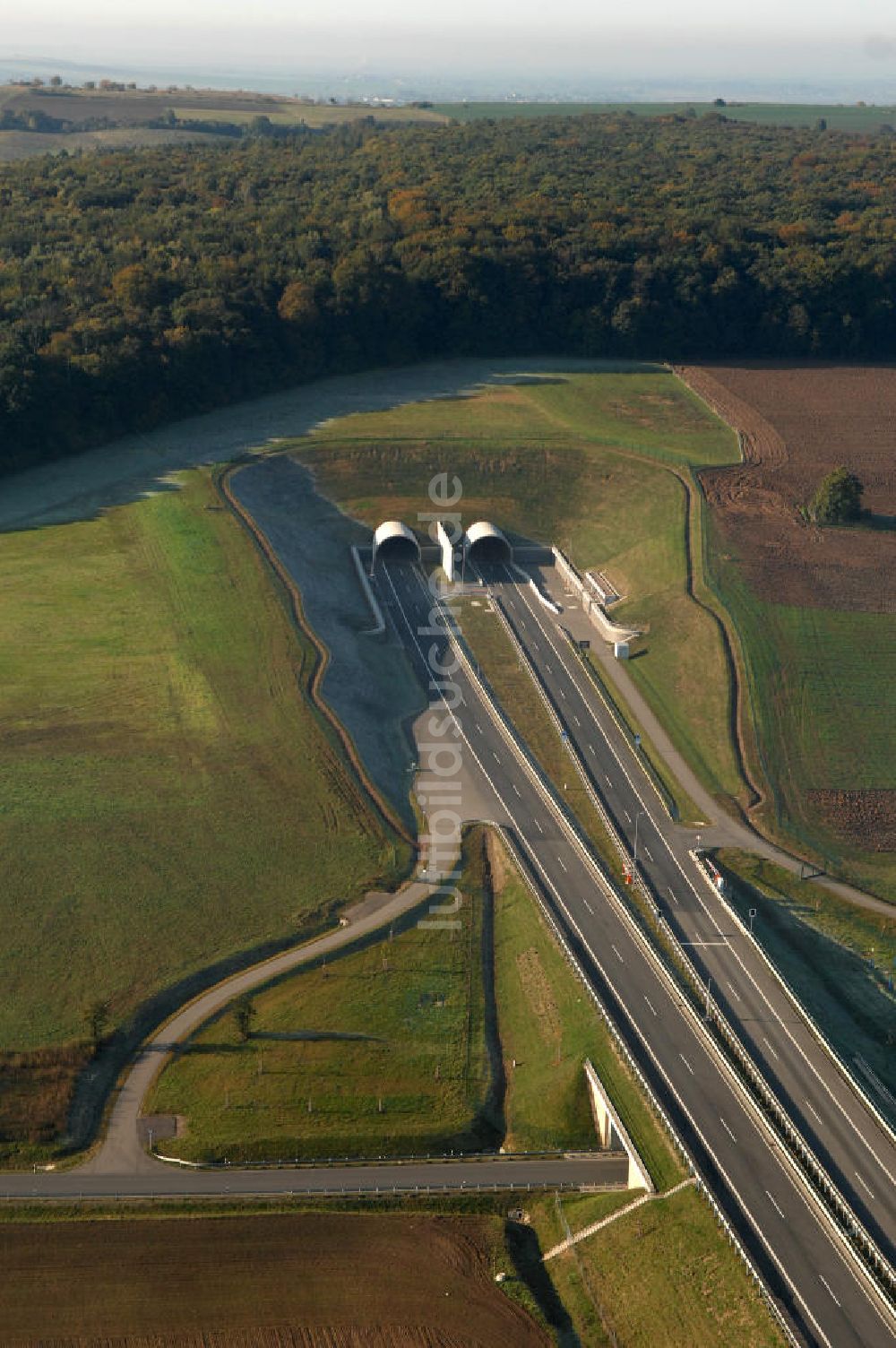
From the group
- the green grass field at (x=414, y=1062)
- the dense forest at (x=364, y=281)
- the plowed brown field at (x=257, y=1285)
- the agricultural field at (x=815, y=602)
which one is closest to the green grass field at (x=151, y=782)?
the green grass field at (x=414, y=1062)

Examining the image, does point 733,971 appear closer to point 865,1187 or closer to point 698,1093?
point 698,1093

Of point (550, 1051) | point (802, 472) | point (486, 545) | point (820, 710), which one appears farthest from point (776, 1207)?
point (802, 472)

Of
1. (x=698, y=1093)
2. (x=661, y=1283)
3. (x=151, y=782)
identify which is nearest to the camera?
(x=661, y=1283)

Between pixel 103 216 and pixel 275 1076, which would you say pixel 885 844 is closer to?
pixel 275 1076

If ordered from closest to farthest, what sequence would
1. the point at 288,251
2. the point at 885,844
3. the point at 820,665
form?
the point at 885,844 < the point at 820,665 < the point at 288,251

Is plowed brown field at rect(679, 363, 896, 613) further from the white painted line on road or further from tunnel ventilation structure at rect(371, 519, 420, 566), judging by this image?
the white painted line on road

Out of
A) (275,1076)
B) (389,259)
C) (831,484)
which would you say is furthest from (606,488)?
(275,1076)
